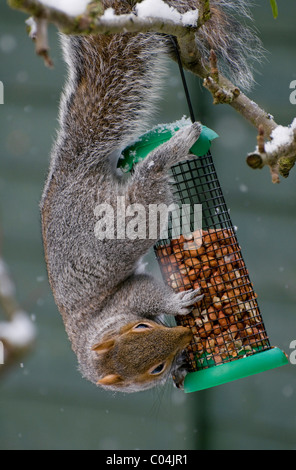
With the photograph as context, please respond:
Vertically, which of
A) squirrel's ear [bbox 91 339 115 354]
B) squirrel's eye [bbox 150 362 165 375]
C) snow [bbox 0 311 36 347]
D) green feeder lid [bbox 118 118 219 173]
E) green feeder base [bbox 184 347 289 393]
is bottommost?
snow [bbox 0 311 36 347]

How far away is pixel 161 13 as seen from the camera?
121cm

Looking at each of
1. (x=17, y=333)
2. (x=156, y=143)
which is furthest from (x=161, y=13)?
(x=17, y=333)

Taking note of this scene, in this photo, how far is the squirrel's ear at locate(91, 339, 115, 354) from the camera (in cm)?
162

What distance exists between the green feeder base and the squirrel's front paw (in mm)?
168

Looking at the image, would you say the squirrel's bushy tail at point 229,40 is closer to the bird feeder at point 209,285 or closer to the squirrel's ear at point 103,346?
the bird feeder at point 209,285

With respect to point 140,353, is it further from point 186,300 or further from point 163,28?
point 163,28

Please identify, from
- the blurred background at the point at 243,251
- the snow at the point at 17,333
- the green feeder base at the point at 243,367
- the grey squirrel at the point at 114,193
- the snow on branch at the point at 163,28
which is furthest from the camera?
the blurred background at the point at 243,251

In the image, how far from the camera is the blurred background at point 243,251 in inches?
109

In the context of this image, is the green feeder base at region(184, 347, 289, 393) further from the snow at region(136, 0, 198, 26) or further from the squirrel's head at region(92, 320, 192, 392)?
the snow at region(136, 0, 198, 26)

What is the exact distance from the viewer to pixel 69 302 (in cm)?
181

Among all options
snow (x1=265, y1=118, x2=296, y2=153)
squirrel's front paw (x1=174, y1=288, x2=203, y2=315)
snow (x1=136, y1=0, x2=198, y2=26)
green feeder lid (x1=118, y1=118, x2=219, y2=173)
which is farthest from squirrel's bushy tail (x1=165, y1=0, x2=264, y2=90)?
squirrel's front paw (x1=174, y1=288, x2=203, y2=315)

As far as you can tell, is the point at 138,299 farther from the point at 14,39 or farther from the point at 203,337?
the point at 14,39

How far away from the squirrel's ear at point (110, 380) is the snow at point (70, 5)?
0.98 metres

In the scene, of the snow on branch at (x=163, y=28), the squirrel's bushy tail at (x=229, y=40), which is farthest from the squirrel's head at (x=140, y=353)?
the squirrel's bushy tail at (x=229, y=40)
